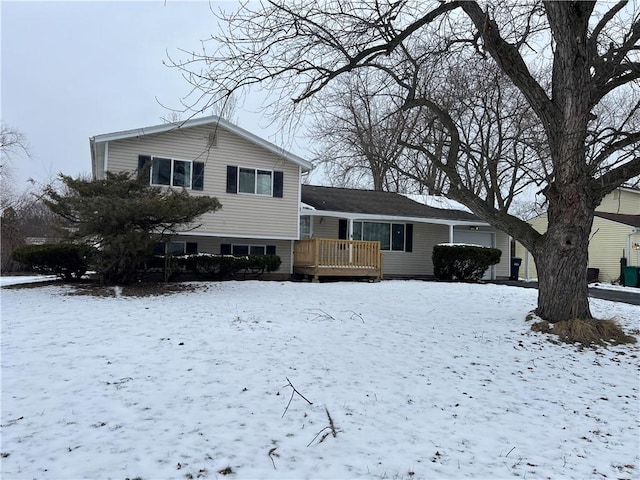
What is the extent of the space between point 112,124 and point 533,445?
31.5 meters

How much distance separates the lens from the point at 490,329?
24.2ft

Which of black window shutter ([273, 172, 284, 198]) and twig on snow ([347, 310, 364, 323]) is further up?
black window shutter ([273, 172, 284, 198])

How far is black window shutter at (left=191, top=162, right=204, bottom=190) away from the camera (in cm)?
1402

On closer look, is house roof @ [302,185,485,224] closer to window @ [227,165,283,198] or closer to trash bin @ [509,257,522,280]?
window @ [227,165,283,198]

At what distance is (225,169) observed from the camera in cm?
1435

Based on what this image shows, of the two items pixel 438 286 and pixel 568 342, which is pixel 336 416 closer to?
pixel 568 342

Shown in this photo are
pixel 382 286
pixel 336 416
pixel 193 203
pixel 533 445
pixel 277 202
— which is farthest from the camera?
pixel 277 202

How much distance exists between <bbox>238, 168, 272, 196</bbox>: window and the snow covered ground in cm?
742

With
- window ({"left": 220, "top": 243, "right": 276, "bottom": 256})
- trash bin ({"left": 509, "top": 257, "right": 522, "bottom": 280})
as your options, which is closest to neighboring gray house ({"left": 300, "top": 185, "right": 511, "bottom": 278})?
trash bin ({"left": 509, "top": 257, "right": 522, "bottom": 280})

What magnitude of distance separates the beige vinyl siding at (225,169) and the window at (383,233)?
309 centimetres

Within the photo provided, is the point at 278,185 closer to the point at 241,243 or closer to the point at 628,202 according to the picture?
the point at 241,243

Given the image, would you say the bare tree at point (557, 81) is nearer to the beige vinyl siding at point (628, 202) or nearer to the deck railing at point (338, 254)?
the deck railing at point (338, 254)

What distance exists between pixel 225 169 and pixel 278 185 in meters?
1.86

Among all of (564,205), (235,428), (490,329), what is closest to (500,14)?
(564,205)
